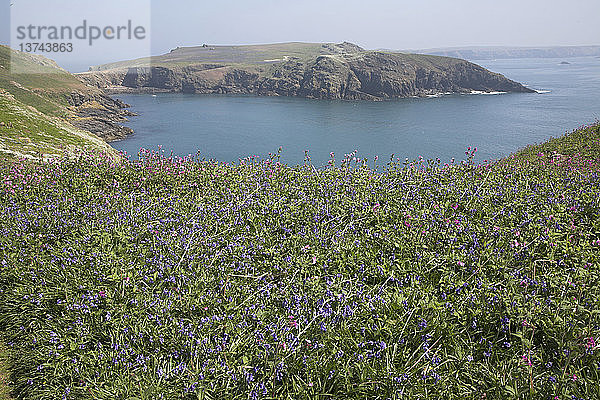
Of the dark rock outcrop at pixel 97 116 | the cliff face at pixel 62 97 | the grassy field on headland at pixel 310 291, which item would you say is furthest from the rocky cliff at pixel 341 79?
the grassy field on headland at pixel 310 291

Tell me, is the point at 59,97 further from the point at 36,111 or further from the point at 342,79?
the point at 342,79

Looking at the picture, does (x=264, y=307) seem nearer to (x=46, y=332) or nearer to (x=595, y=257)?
(x=46, y=332)

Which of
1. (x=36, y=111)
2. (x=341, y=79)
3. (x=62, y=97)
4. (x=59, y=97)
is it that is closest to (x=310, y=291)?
(x=36, y=111)

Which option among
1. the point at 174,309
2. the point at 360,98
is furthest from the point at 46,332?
the point at 360,98

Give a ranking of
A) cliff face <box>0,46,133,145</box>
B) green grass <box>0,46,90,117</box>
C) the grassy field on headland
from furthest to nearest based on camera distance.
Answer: cliff face <box>0,46,133,145</box>
green grass <box>0,46,90,117</box>
the grassy field on headland

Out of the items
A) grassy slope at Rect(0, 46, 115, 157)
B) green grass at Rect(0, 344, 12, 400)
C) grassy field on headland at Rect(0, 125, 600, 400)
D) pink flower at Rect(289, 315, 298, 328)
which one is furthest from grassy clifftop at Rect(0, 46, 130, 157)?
pink flower at Rect(289, 315, 298, 328)

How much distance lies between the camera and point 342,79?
125 metres

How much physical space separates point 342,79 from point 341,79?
37cm

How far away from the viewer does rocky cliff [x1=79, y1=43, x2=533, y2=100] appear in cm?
12225

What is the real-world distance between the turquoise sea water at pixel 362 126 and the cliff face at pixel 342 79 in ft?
47.0

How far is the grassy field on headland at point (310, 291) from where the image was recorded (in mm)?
3875

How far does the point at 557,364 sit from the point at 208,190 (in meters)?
6.32

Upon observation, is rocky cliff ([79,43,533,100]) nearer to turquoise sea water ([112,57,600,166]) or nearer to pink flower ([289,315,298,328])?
turquoise sea water ([112,57,600,166])

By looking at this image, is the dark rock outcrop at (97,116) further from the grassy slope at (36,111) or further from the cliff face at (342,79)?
the cliff face at (342,79)
